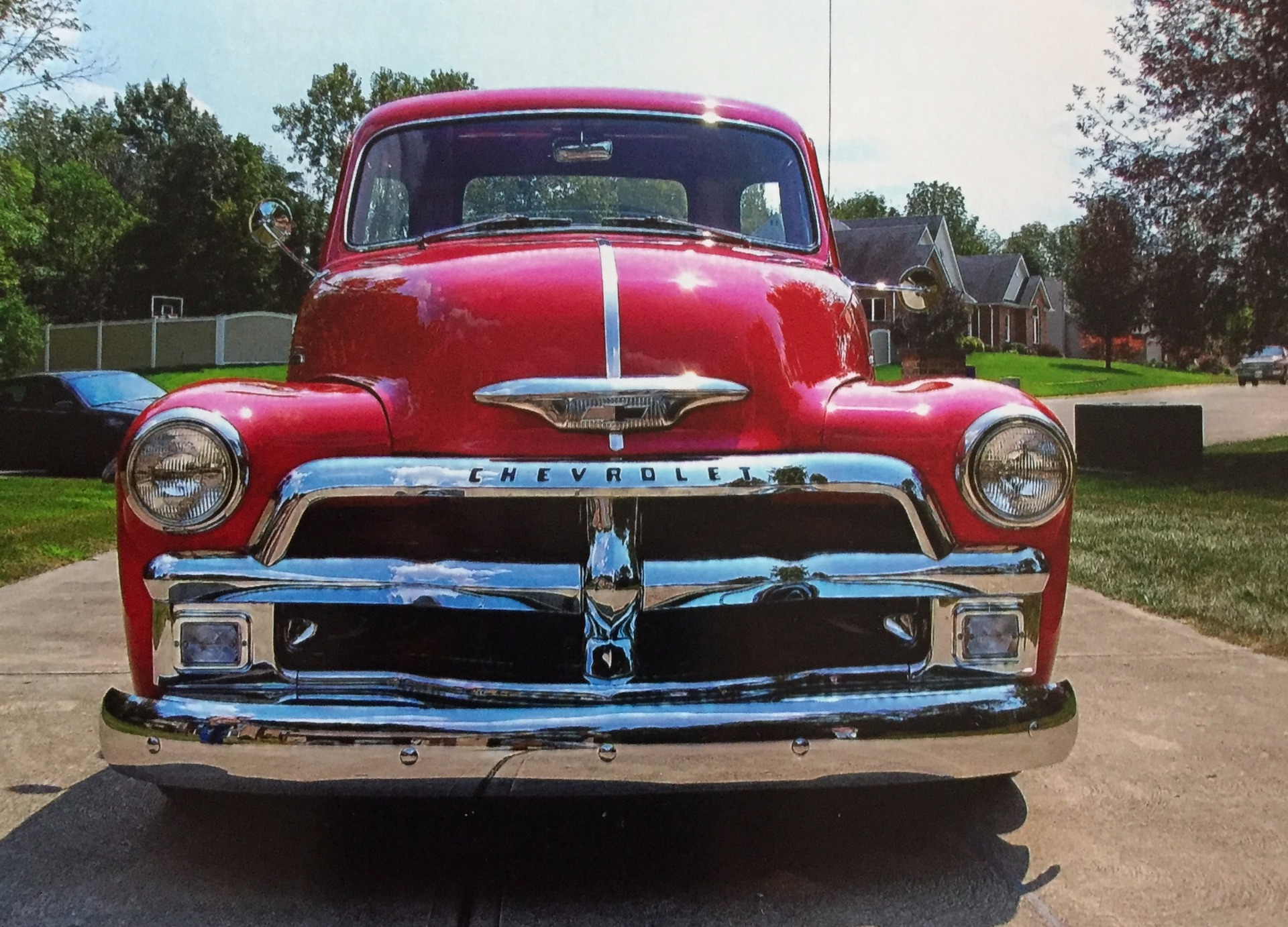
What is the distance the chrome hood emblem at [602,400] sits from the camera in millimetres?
2707

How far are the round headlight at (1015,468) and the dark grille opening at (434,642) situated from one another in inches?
34.9

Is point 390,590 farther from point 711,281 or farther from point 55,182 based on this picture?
point 55,182

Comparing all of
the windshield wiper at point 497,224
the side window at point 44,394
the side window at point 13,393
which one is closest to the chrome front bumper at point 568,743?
the windshield wiper at point 497,224

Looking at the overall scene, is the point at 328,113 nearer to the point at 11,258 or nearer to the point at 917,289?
the point at 11,258

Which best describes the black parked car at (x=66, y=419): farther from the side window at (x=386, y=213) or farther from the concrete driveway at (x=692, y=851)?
the concrete driveway at (x=692, y=851)

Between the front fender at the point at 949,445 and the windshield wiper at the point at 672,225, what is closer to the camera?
the front fender at the point at 949,445

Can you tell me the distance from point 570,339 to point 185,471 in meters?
0.87

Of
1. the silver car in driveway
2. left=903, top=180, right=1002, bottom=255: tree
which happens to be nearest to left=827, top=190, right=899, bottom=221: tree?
left=903, top=180, right=1002, bottom=255: tree

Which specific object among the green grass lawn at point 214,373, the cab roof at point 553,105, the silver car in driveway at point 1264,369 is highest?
the silver car in driveway at point 1264,369

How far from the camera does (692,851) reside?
9.53 feet

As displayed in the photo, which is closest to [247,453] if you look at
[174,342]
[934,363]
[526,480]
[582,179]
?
[526,480]

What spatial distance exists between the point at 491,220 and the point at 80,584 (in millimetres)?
3976

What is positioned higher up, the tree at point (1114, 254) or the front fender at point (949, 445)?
the tree at point (1114, 254)

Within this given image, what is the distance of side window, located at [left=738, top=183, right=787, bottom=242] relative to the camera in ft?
13.3
